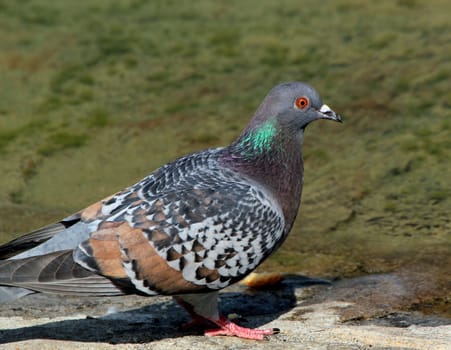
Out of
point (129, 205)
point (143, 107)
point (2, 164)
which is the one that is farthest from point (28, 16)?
point (129, 205)

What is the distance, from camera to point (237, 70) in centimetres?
1174

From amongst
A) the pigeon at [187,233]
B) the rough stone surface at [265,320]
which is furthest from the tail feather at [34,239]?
the rough stone surface at [265,320]

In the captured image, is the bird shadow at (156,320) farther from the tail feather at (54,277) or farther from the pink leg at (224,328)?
the tail feather at (54,277)

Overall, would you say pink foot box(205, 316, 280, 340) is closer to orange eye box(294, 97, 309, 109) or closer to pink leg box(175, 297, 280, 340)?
pink leg box(175, 297, 280, 340)

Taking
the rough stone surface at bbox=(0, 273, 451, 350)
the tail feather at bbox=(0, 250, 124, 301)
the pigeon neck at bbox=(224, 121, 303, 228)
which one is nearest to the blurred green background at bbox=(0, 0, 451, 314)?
the rough stone surface at bbox=(0, 273, 451, 350)

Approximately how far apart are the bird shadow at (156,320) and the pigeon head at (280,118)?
109 cm

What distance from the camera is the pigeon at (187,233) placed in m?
5.93

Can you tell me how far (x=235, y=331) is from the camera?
20.8 feet

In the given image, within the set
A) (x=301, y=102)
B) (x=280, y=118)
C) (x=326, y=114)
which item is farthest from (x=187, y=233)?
(x=326, y=114)

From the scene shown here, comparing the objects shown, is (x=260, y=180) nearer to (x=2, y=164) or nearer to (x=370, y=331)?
(x=370, y=331)

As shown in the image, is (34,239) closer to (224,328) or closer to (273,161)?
(224,328)

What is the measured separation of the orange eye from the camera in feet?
22.1

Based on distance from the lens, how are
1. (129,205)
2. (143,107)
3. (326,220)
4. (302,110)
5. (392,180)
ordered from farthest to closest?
(143,107) < (392,180) < (326,220) < (302,110) < (129,205)

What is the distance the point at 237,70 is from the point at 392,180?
3227mm
